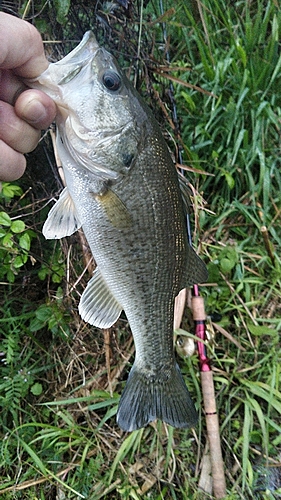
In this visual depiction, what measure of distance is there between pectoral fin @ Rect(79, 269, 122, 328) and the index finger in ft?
2.56

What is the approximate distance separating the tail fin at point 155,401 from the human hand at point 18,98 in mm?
992

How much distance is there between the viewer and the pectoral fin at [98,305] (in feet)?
5.65

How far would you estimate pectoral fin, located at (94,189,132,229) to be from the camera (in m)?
Answer: 1.58

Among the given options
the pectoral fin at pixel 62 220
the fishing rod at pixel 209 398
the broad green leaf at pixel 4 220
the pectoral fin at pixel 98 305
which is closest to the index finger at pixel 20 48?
the pectoral fin at pixel 62 220

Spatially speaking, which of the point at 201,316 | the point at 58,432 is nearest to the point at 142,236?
the point at 201,316

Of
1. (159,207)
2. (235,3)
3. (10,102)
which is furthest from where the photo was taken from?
(235,3)

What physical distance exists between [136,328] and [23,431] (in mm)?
1331

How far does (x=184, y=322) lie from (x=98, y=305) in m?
1.20

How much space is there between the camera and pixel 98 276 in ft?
5.74

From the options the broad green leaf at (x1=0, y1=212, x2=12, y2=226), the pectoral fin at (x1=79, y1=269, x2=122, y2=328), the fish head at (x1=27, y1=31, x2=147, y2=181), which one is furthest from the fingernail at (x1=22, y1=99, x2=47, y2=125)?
the broad green leaf at (x1=0, y1=212, x2=12, y2=226)

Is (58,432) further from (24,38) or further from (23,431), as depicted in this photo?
(24,38)

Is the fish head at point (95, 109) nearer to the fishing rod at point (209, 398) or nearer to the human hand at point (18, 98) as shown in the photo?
the human hand at point (18, 98)

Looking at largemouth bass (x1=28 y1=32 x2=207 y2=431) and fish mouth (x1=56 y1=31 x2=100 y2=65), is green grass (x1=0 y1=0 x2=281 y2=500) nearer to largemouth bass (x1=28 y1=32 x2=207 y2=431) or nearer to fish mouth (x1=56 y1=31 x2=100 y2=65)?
largemouth bass (x1=28 y1=32 x2=207 y2=431)

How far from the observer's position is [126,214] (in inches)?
63.9
